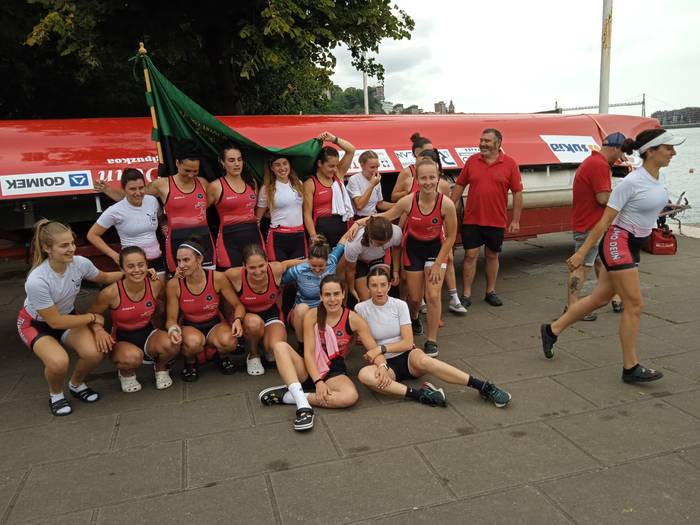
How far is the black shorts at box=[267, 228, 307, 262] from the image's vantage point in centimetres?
493

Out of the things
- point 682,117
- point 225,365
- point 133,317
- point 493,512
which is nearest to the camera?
point 493,512

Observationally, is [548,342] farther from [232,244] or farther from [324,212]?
[232,244]

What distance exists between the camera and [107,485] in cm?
286

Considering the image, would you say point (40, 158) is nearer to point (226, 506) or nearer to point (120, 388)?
point (120, 388)

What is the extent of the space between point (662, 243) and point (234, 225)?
641 centimetres

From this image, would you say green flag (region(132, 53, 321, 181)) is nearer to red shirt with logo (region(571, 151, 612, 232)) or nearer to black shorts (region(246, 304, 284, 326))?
black shorts (region(246, 304, 284, 326))

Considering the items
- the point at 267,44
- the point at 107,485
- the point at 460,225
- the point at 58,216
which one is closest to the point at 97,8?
the point at 267,44

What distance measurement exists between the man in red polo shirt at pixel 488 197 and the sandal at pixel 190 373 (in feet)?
9.63

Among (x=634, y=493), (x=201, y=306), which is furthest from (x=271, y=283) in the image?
(x=634, y=493)

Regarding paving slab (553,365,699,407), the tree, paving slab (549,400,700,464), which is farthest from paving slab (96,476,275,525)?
the tree

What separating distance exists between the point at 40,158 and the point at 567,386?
15.8 ft

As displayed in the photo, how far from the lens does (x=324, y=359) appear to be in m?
3.79

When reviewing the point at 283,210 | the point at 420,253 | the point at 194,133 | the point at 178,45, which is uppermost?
the point at 178,45

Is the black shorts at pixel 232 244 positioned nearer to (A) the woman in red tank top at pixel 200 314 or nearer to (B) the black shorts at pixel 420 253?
(A) the woman in red tank top at pixel 200 314
